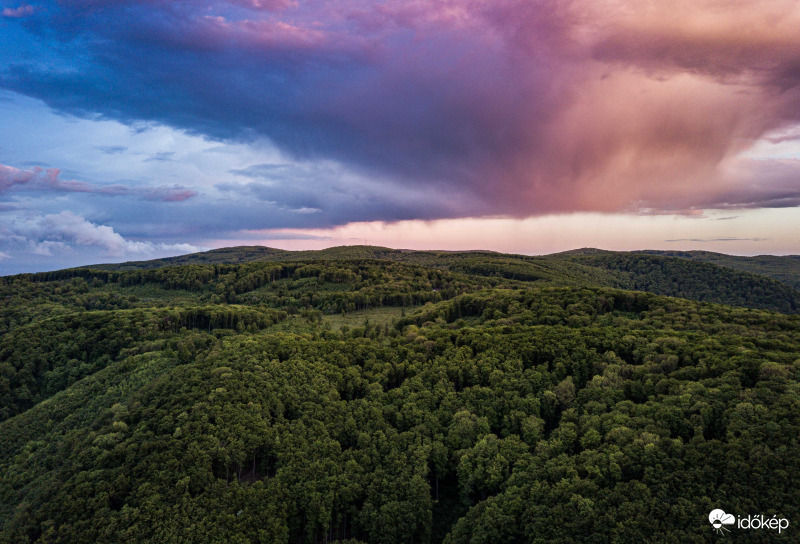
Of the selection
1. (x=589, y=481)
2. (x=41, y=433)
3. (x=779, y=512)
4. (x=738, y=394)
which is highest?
(x=738, y=394)

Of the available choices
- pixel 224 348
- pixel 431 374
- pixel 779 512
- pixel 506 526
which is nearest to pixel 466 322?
pixel 431 374

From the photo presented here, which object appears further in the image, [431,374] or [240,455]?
[431,374]

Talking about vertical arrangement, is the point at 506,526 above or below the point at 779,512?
below

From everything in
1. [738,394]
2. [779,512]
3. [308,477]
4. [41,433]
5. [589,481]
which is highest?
[738,394]

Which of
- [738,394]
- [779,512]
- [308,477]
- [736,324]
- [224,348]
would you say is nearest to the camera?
[779,512]

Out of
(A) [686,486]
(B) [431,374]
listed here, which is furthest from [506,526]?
(B) [431,374]

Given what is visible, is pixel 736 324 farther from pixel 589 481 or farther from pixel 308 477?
pixel 308 477

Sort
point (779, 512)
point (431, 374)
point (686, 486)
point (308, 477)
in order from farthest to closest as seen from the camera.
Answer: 1. point (431, 374)
2. point (308, 477)
3. point (686, 486)
4. point (779, 512)

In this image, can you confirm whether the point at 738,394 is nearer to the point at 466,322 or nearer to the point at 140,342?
the point at 466,322

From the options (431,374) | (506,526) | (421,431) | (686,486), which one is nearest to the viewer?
(686,486)
